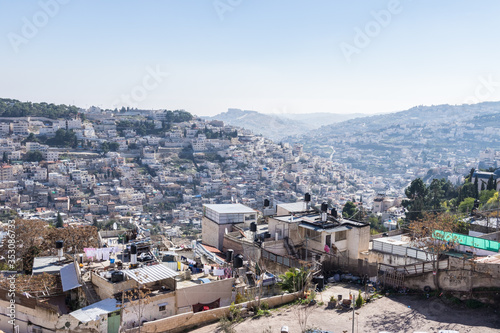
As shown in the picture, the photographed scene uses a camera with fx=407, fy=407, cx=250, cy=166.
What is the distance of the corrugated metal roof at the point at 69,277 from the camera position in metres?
8.98

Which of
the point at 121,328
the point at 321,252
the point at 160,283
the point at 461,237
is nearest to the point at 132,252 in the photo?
the point at 160,283

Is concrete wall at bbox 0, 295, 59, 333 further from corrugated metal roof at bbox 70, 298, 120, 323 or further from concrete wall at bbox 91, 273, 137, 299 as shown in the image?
concrete wall at bbox 91, 273, 137, 299

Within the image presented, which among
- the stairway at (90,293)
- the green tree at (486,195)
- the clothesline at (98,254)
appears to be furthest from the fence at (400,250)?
the green tree at (486,195)

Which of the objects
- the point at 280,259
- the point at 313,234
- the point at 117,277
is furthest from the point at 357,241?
the point at 117,277

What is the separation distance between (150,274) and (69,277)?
7.40ft

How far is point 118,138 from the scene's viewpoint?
289 ft

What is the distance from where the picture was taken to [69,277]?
9.41 meters

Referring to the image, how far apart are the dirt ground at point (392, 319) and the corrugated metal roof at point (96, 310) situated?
1700mm

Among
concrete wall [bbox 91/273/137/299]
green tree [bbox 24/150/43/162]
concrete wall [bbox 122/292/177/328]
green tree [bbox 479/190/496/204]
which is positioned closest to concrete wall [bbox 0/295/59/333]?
concrete wall [bbox 91/273/137/299]

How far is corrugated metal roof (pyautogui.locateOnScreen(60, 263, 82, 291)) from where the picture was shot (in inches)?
354

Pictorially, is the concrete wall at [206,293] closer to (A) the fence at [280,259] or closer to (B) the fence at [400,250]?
(A) the fence at [280,259]

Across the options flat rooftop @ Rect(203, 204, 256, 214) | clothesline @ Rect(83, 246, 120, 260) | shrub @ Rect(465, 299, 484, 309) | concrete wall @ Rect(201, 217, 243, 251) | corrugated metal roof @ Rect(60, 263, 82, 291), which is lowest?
concrete wall @ Rect(201, 217, 243, 251)

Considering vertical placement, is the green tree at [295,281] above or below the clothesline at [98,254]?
below

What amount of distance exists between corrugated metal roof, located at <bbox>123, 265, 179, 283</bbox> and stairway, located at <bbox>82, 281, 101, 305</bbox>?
0.97 metres
